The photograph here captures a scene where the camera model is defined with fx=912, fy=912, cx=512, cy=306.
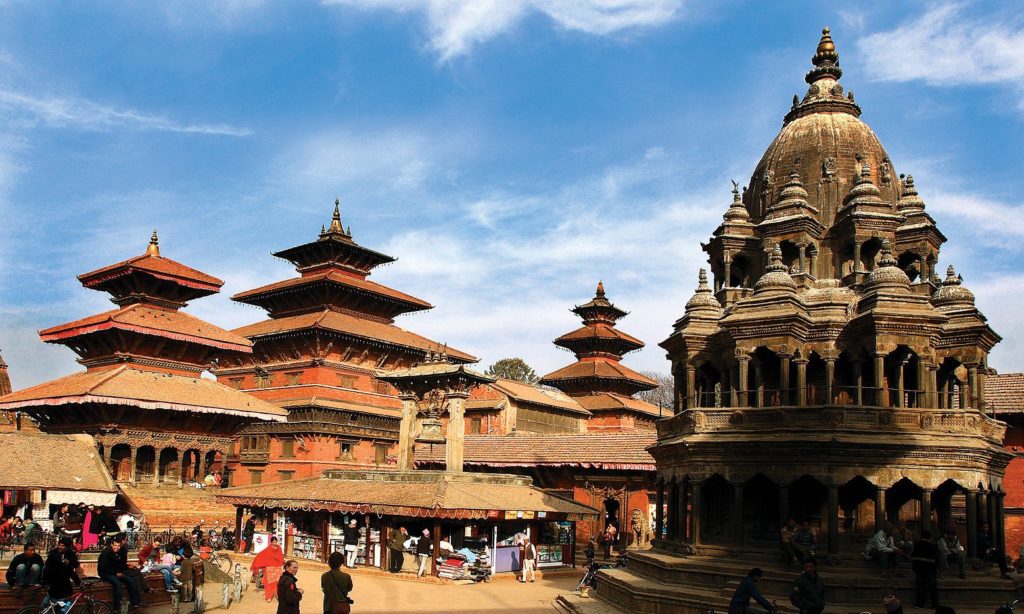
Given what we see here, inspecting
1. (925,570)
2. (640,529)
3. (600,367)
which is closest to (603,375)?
(600,367)

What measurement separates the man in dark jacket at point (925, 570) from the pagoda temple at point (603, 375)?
40.3 meters

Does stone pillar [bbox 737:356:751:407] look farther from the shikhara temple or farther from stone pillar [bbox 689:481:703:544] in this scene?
stone pillar [bbox 689:481:703:544]

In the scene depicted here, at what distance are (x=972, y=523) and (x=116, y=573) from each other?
1923cm

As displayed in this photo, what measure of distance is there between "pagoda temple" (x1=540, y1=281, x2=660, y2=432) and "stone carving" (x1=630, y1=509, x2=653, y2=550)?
22222 mm

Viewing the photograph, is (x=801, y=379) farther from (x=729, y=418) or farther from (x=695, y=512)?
(x=695, y=512)

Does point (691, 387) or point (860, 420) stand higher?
point (691, 387)

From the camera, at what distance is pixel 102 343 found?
3975 centimetres

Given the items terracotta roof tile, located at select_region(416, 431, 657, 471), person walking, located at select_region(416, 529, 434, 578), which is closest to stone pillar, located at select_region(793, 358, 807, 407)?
person walking, located at select_region(416, 529, 434, 578)

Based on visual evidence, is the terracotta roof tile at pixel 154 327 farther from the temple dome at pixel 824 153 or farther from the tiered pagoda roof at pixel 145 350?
the temple dome at pixel 824 153

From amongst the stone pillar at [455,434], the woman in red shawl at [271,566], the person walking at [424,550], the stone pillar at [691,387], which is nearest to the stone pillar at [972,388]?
the stone pillar at [691,387]

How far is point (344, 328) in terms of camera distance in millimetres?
48375

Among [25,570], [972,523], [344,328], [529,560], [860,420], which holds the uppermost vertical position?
[344,328]

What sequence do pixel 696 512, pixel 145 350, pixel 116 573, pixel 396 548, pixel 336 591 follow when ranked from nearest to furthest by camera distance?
1. pixel 336 591
2. pixel 116 573
3. pixel 696 512
4. pixel 396 548
5. pixel 145 350

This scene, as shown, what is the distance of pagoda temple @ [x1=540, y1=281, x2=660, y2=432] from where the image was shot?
61344 millimetres
